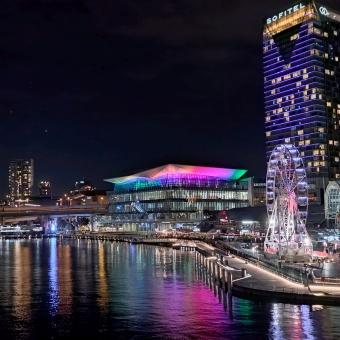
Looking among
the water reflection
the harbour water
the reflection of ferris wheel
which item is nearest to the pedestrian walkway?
the harbour water

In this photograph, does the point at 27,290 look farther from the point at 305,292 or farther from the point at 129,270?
the point at 305,292

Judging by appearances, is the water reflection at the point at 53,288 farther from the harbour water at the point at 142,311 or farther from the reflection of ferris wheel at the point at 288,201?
the reflection of ferris wheel at the point at 288,201

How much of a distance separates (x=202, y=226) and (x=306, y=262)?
370ft

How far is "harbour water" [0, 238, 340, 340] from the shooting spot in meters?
40.2

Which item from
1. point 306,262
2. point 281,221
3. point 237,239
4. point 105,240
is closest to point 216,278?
point 306,262

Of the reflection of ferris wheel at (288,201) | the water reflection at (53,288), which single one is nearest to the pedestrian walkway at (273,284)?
the reflection of ferris wheel at (288,201)

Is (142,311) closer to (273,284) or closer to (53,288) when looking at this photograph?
(273,284)

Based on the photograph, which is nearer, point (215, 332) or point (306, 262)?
point (215, 332)

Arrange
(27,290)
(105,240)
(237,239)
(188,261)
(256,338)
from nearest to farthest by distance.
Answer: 1. (256,338)
2. (27,290)
3. (188,261)
4. (237,239)
5. (105,240)

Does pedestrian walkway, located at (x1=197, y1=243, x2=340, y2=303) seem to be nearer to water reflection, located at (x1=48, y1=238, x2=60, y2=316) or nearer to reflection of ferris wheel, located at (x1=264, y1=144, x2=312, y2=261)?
reflection of ferris wheel, located at (x1=264, y1=144, x2=312, y2=261)

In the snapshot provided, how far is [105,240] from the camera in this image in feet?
592

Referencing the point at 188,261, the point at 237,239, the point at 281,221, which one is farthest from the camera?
the point at 237,239

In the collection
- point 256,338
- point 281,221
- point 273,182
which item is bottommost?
point 256,338

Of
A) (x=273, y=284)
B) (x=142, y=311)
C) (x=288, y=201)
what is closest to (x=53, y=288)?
(x=142, y=311)
